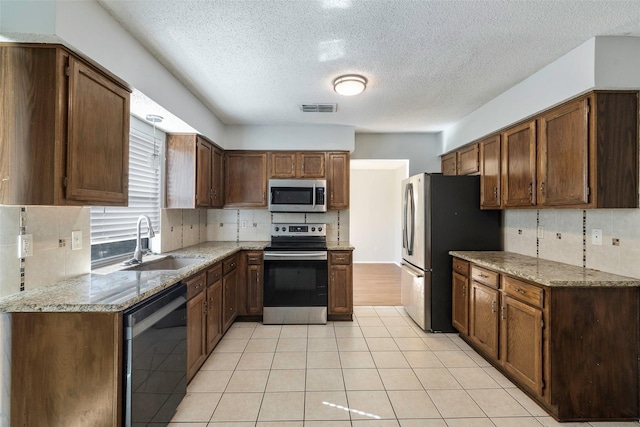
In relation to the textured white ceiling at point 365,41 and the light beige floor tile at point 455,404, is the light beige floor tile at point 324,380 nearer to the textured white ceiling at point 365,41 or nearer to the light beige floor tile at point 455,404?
the light beige floor tile at point 455,404

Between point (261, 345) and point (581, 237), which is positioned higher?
point (581, 237)

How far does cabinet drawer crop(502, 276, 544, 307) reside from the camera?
2.08 metres

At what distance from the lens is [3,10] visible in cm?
137

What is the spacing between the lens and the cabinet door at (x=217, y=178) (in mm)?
3738

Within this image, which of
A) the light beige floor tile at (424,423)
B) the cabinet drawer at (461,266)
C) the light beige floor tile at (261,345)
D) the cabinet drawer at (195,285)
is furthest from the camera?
the cabinet drawer at (461,266)

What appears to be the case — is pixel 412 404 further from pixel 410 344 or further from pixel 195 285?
pixel 195 285

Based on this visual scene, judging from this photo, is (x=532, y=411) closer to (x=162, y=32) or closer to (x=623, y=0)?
(x=623, y=0)

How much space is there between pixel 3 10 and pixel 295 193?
2875mm

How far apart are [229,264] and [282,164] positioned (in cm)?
153

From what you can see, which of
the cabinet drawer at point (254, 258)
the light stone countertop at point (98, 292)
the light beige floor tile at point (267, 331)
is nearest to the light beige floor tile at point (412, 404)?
the light beige floor tile at point (267, 331)

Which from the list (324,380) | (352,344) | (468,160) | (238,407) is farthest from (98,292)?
(468,160)

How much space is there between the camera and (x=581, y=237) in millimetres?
2426

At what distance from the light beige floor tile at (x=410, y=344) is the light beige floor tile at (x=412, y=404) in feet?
2.38

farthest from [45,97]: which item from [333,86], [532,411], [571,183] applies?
[532,411]
